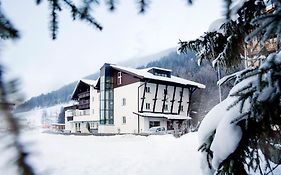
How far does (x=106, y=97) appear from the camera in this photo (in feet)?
128

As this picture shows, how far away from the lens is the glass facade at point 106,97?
38719 millimetres

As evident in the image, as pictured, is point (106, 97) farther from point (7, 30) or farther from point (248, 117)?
point (7, 30)

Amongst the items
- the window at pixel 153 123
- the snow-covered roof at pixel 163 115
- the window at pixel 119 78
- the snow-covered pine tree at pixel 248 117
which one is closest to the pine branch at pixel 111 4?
the snow-covered pine tree at pixel 248 117

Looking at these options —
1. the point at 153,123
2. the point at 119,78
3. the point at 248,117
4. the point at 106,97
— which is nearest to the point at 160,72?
the point at 119,78

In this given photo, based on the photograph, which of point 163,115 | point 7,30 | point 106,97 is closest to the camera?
point 7,30

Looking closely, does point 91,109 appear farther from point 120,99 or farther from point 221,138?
point 221,138

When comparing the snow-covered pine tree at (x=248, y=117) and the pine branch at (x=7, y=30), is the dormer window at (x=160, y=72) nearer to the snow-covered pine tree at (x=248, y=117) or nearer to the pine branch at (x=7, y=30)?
the snow-covered pine tree at (x=248, y=117)

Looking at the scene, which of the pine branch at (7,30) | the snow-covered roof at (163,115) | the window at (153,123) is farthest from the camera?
the window at (153,123)

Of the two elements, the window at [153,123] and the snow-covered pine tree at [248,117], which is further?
the window at [153,123]

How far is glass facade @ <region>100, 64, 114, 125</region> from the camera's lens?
127 feet

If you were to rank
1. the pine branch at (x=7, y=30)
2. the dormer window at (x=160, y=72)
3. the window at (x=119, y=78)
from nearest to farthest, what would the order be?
the pine branch at (x=7, y=30) → the window at (x=119, y=78) → the dormer window at (x=160, y=72)

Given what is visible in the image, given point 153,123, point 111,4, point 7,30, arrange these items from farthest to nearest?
point 153,123, point 111,4, point 7,30

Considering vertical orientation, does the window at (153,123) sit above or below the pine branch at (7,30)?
below

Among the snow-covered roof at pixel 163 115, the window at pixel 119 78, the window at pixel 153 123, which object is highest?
the window at pixel 119 78
